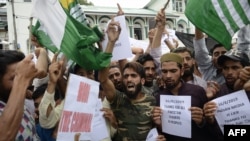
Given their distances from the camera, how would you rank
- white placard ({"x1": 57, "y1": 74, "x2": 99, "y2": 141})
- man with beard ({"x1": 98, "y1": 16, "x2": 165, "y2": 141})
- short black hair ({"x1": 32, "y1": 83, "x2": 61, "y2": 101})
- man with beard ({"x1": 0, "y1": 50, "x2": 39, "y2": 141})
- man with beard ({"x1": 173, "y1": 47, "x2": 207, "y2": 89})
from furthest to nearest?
man with beard ({"x1": 173, "y1": 47, "x2": 207, "y2": 89}) < short black hair ({"x1": 32, "y1": 83, "x2": 61, "y2": 101}) < man with beard ({"x1": 98, "y1": 16, "x2": 165, "y2": 141}) < white placard ({"x1": 57, "y1": 74, "x2": 99, "y2": 141}) < man with beard ({"x1": 0, "y1": 50, "x2": 39, "y2": 141})

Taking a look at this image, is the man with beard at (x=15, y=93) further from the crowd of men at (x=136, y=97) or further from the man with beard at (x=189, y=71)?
the man with beard at (x=189, y=71)

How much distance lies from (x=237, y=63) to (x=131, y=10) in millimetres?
32391

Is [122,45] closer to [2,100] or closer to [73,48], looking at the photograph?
[73,48]

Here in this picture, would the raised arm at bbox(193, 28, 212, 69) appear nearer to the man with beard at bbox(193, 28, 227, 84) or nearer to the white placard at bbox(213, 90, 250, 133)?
the man with beard at bbox(193, 28, 227, 84)

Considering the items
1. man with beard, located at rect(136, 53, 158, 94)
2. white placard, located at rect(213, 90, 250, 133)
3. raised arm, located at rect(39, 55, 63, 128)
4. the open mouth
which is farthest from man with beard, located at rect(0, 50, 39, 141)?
man with beard, located at rect(136, 53, 158, 94)

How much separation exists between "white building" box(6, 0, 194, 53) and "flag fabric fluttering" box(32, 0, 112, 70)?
1092 inches

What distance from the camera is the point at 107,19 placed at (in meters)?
33.6

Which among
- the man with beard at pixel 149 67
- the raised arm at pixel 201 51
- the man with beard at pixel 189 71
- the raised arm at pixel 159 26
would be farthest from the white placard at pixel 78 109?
the raised arm at pixel 201 51

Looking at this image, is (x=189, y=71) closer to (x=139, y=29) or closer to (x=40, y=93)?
(x=40, y=93)

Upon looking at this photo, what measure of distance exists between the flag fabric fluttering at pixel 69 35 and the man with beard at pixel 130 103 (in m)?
0.18

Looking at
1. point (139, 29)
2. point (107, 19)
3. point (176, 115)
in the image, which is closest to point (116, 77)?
point (176, 115)

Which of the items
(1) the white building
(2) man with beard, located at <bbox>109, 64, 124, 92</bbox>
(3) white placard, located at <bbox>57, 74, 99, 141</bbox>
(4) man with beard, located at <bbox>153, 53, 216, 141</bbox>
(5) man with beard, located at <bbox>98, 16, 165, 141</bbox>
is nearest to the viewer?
(3) white placard, located at <bbox>57, 74, 99, 141</bbox>

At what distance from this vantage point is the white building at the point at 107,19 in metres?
32.9

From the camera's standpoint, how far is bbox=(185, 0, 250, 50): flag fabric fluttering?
367 centimetres
